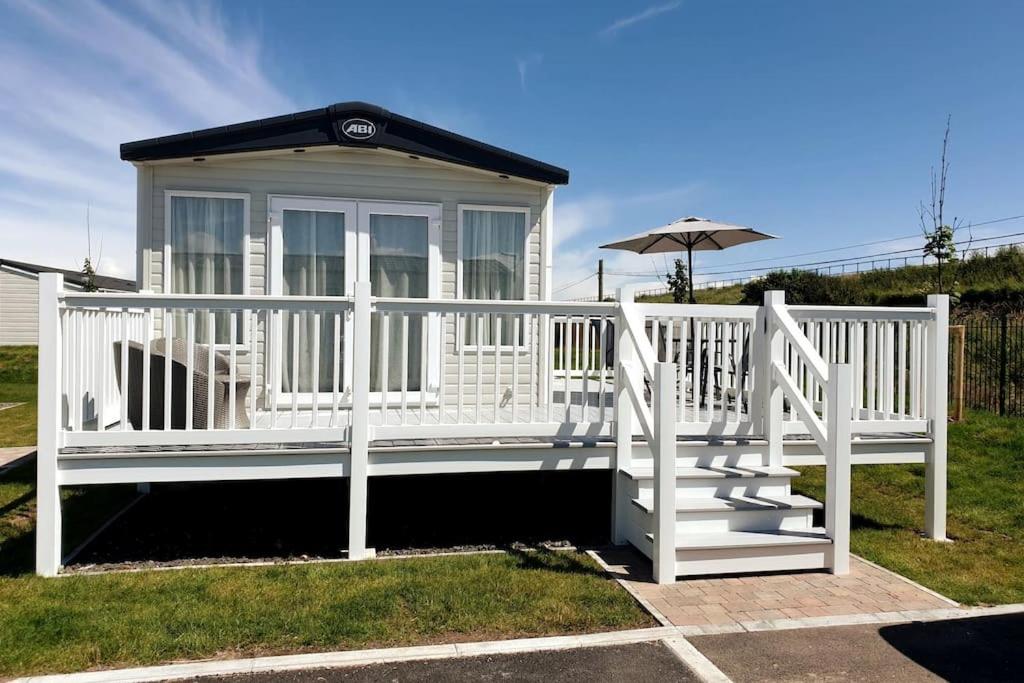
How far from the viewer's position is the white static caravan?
4.47m

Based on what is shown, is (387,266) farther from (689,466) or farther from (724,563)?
(724,563)

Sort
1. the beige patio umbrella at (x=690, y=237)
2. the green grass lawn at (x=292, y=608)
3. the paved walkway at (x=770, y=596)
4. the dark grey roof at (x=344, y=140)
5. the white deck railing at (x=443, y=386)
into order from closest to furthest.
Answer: the green grass lawn at (x=292, y=608), the paved walkway at (x=770, y=596), the white deck railing at (x=443, y=386), the dark grey roof at (x=344, y=140), the beige patio umbrella at (x=690, y=237)

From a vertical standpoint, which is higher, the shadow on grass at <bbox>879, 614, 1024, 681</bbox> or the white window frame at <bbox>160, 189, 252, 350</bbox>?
the white window frame at <bbox>160, 189, 252, 350</bbox>

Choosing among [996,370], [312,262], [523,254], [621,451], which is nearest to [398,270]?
[312,262]

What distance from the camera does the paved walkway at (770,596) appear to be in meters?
3.76

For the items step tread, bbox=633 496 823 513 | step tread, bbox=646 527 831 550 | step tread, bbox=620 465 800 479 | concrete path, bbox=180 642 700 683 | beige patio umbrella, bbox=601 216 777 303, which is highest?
beige patio umbrella, bbox=601 216 777 303

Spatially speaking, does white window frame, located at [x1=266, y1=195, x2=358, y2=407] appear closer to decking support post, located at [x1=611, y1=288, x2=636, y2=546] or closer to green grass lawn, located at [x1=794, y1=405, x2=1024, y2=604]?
decking support post, located at [x1=611, y1=288, x2=636, y2=546]

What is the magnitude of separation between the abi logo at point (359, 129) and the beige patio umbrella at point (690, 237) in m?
3.63

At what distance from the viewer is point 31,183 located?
1861cm

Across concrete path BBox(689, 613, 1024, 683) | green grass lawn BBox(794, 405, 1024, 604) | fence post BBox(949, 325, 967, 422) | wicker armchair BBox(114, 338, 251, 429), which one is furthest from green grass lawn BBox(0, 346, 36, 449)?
fence post BBox(949, 325, 967, 422)

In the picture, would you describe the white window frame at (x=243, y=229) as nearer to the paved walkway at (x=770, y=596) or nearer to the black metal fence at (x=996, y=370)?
the paved walkway at (x=770, y=596)

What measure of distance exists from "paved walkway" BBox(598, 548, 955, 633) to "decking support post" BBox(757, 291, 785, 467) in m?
1.01

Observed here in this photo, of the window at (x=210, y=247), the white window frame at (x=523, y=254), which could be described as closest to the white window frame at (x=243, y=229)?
the window at (x=210, y=247)

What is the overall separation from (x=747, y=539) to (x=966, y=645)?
128cm
